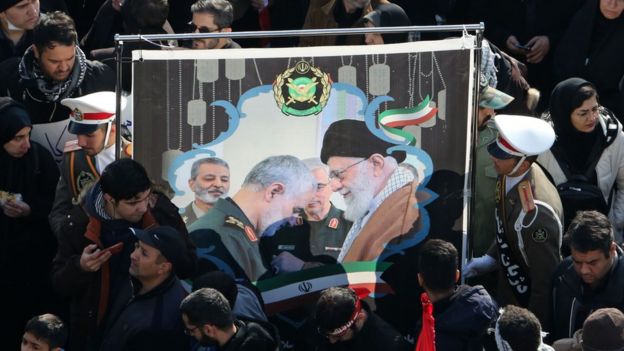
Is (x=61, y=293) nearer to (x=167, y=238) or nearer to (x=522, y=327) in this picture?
(x=167, y=238)

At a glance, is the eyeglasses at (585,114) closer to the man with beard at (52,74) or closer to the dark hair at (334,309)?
the dark hair at (334,309)

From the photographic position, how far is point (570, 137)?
25.9 feet

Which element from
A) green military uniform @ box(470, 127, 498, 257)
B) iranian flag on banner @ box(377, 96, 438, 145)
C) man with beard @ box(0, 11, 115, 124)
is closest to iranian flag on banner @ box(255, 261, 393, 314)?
iranian flag on banner @ box(377, 96, 438, 145)

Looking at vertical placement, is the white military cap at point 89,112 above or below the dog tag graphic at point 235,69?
below

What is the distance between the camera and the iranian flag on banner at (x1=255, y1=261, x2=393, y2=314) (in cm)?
709

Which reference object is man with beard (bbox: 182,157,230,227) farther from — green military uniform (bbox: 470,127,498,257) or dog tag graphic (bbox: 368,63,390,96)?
green military uniform (bbox: 470,127,498,257)

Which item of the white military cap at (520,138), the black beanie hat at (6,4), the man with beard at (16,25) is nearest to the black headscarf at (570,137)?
the white military cap at (520,138)

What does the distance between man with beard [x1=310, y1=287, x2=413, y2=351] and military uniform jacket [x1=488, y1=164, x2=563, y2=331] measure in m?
0.85

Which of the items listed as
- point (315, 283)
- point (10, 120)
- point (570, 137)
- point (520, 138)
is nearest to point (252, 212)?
point (315, 283)

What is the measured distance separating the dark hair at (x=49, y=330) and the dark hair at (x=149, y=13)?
7.90 ft

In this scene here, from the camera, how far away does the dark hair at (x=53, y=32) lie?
8.01 m

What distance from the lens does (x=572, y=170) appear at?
7902 mm

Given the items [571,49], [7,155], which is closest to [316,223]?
[7,155]

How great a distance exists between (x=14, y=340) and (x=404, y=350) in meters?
2.54
